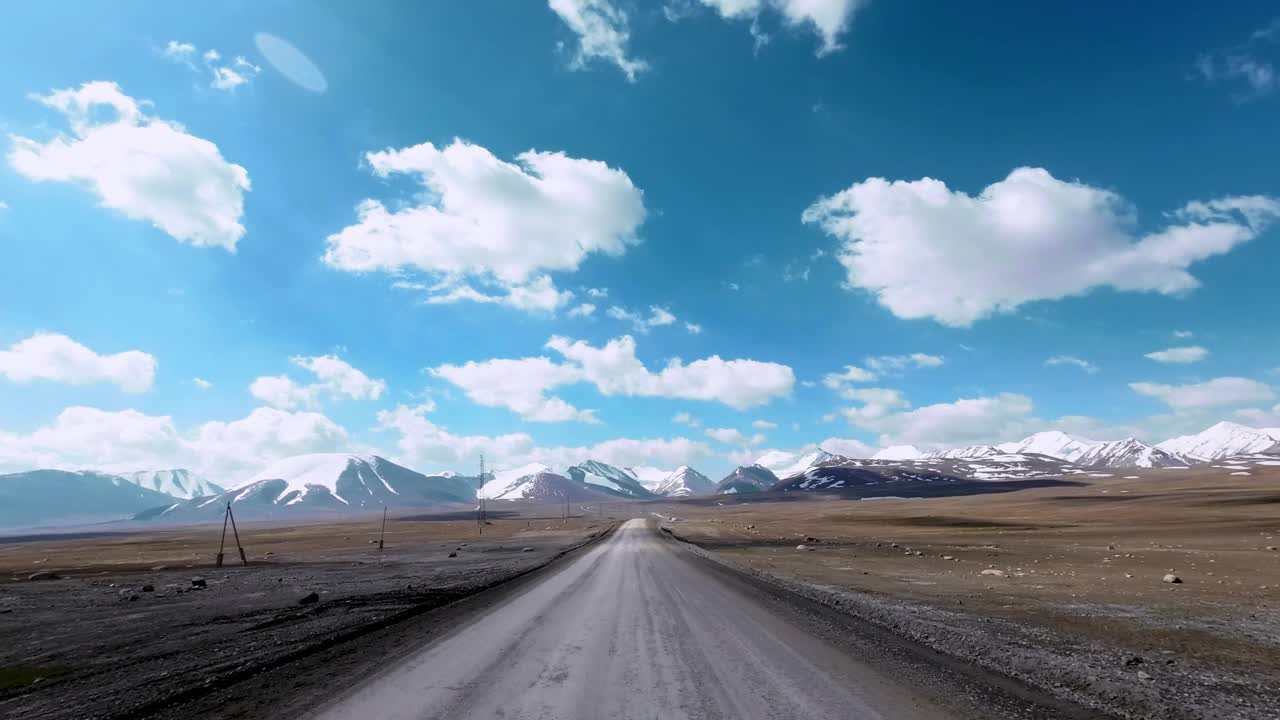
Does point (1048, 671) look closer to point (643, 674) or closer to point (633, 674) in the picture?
point (643, 674)

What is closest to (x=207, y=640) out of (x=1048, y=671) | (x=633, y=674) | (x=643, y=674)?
(x=633, y=674)

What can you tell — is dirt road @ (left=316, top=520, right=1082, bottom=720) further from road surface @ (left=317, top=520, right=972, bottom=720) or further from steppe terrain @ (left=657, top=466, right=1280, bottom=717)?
steppe terrain @ (left=657, top=466, right=1280, bottom=717)

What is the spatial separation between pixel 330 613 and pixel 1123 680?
19416mm

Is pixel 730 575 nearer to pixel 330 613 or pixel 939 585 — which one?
pixel 939 585

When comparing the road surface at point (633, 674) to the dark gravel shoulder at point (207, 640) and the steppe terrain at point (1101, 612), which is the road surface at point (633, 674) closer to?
the dark gravel shoulder at point (207, 640)

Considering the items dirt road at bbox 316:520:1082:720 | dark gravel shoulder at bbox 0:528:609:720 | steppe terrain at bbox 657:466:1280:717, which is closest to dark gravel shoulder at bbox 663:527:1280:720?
steppe terrain at bbox 657:466:1280:717

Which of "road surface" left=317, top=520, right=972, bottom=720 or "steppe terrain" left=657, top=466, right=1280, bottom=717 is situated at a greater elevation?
"road surface" left=317, top=520, right=972, bottom=720

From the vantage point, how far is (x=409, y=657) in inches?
437

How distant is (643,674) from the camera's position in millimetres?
9500

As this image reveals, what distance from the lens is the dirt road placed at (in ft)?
25.6

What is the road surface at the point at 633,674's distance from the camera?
7777 mm

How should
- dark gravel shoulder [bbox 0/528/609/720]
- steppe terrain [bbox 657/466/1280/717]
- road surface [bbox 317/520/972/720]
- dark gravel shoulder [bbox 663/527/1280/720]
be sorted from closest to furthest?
1. road surface [bbox 317/520/972/720]
2. dark gravel shoulder [bbox 663/527/1280/720]
3. dark gravel shoulder [bbox 0/528/609/720]
4. steppe terrain [bbox 657/466/1280/717]

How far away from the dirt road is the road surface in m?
0.03

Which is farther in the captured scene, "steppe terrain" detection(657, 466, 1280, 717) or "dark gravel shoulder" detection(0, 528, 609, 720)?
"steppe terrain" detection(657, 466, 1280, 717)
